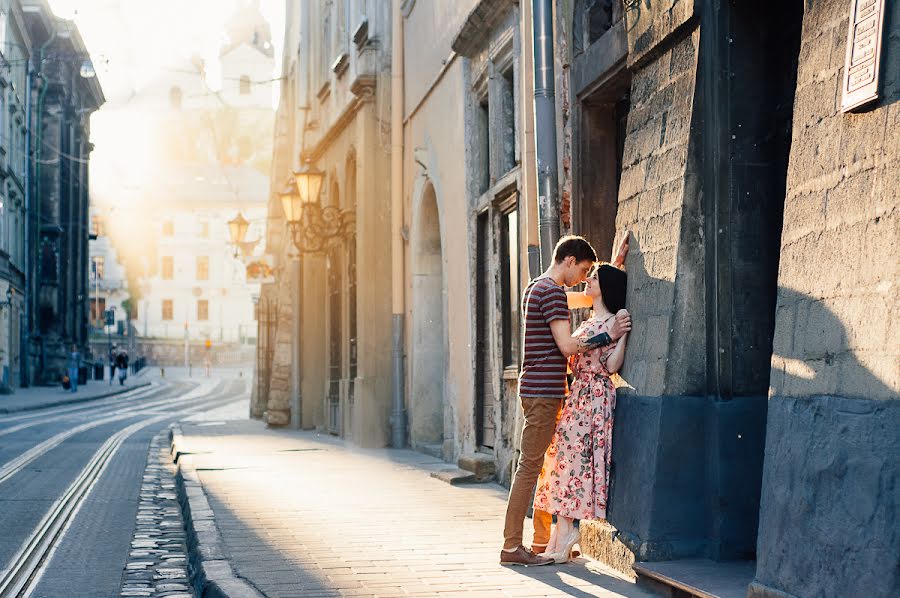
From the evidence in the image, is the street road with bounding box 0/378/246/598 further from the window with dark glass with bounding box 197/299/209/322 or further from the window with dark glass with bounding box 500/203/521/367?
the window with dark glass with bounding box 197/299/209/322

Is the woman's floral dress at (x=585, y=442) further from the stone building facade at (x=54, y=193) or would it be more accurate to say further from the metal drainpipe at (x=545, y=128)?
the stone building facade at (x=54, y=193)

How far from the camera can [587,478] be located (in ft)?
21.7

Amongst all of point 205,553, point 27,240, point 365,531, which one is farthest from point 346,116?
point 27,240

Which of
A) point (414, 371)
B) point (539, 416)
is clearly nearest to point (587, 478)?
point (539, 416)

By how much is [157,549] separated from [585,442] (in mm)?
3607

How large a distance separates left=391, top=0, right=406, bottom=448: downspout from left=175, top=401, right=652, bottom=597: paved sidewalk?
1538 mm

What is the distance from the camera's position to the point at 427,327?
15.5 meters

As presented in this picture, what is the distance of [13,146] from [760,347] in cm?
4236

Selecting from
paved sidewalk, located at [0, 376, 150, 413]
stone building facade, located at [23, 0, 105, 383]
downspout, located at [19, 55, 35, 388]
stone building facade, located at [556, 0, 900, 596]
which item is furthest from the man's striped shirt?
stone building facade, located at [23, 0, 105, 383]

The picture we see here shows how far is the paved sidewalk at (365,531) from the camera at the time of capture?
6.24 metres

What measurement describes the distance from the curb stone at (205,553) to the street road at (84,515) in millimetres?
145

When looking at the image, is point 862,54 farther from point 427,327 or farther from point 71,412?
point 71,412

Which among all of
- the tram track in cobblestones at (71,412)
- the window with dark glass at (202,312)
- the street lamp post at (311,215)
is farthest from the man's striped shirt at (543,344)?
the window with dark glass at (202,312)

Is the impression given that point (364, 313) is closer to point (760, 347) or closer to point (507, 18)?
point (507, 18)
